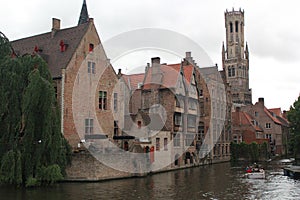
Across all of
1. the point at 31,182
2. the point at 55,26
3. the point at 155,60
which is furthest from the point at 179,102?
the point at 31,182

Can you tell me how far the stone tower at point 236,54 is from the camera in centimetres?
13362

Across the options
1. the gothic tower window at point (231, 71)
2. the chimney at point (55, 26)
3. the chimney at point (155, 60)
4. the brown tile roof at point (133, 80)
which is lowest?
the brown tile roof at point (133, 80)

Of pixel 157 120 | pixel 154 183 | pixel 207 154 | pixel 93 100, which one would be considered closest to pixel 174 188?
pixel 154 183

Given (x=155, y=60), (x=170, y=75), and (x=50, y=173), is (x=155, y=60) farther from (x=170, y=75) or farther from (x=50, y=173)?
(x=50, y=173)

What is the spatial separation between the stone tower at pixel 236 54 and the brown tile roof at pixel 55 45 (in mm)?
95293

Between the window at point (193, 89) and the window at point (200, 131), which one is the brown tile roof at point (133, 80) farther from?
the window at point (200, 131)

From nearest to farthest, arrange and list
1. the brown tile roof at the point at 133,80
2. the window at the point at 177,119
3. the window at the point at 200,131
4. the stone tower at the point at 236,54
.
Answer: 1. the window at the point at 177,119
2. the brown tile roof at the point at 133,80
3. the window at the point at 200,131
4. the stone tower at the point at 236,54

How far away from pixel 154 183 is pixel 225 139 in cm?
3338

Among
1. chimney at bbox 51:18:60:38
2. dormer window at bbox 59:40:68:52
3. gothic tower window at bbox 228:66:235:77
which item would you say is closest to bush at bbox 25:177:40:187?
dormer window at bbox 59:40:68:52

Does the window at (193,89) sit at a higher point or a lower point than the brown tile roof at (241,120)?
higher

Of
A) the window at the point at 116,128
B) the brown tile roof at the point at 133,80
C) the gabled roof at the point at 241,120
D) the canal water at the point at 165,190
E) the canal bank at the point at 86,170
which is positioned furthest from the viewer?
the gabled roof at the point at 241,120

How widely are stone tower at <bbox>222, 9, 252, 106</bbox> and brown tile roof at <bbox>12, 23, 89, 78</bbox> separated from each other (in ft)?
313

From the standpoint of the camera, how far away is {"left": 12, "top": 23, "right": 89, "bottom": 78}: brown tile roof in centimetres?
3529

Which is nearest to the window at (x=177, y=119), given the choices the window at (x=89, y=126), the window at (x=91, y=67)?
the window at (x=89, y=126)
